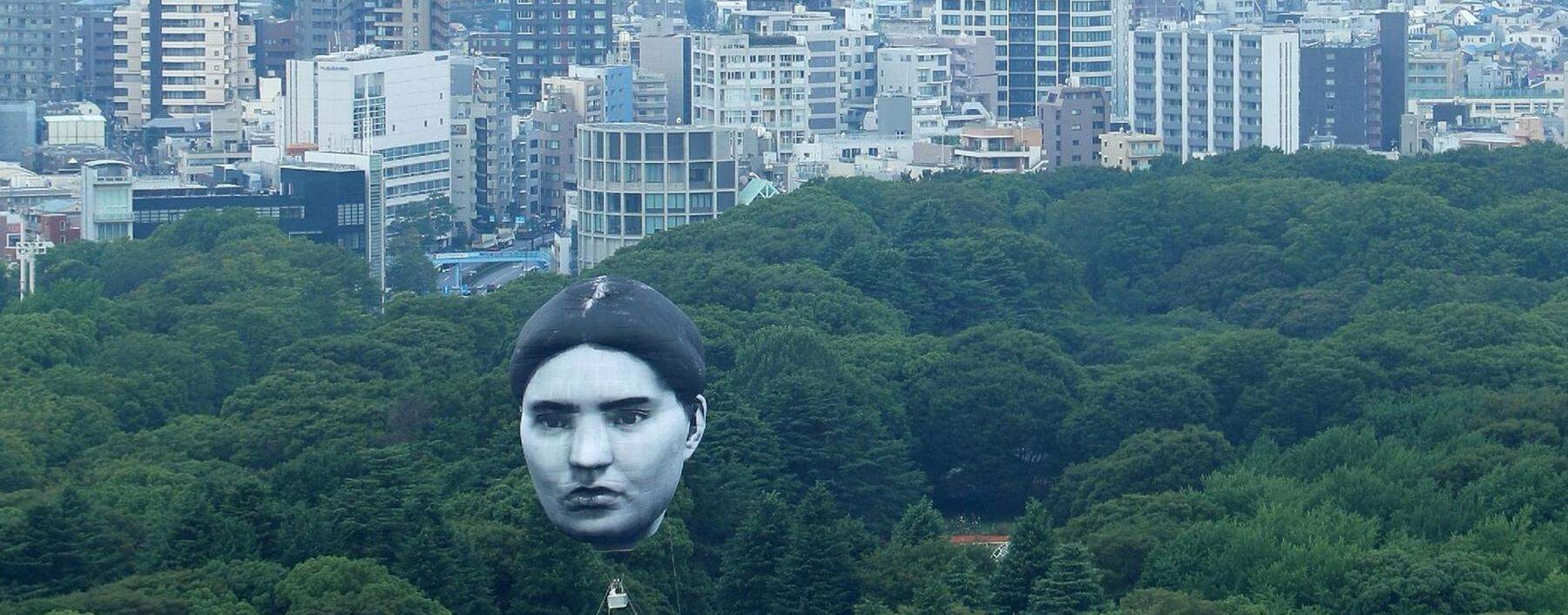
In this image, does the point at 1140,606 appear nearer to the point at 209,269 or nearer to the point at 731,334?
the point at 731,334

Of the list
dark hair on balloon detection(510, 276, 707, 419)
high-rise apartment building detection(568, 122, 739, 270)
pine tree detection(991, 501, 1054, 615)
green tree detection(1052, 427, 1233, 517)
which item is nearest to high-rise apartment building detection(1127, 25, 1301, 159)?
high-rise apartment building detection(568, 122, 739, 270)

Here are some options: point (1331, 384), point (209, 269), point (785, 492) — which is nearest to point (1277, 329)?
point (1331, 384)

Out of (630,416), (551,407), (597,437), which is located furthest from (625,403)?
(551,407)

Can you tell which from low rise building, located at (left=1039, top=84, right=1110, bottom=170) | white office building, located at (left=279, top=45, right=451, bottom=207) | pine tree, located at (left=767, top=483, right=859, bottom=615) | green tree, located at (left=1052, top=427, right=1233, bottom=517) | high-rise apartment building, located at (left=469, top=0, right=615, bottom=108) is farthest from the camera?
high-rise apartment building, located at (left=469, top=0, right=615, bottom=108)

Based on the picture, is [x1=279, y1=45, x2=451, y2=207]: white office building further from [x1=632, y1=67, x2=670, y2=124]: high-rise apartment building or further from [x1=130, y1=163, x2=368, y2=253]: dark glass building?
[x1=632, y1=67, x2=670, y2=124]: high-rise apartment building

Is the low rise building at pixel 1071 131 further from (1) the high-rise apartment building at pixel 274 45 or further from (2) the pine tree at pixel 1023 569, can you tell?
(2) the pine tree at pixel 1023 569

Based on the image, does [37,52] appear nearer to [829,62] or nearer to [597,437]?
[829,62]
